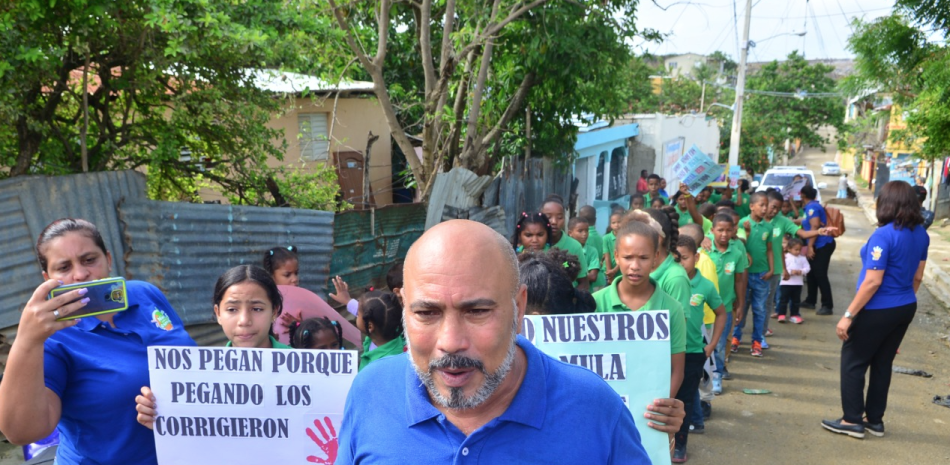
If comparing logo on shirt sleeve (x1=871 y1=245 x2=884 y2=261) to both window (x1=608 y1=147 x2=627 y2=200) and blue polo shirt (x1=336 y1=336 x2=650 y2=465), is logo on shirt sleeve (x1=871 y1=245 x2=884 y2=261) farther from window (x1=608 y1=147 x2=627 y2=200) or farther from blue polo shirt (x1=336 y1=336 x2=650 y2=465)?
window (x1=608 y1=147 x2=627 y2=200)

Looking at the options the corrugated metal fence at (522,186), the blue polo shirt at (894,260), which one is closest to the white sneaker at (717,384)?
the blue polo shirt at (894,260)

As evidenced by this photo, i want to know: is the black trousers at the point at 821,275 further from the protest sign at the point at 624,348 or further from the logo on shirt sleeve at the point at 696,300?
the protest sign at the point at 624,348

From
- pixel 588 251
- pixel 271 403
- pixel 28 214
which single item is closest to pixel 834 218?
pixel 588 251

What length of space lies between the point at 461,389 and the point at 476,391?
37 millimetres

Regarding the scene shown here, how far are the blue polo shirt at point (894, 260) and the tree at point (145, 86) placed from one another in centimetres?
519

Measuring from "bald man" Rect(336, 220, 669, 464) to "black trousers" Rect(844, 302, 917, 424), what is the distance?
4.79 meters

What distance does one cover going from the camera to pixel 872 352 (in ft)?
19.5

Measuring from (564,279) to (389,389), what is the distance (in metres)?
1.89

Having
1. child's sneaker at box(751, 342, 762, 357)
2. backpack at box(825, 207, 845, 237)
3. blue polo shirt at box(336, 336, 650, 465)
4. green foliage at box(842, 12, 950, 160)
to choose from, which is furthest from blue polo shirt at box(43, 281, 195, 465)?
backpack at box(825, 207, 845, 237)

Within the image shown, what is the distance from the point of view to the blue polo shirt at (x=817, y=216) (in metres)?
10.6

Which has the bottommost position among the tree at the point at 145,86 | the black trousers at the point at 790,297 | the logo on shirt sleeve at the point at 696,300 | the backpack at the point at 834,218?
the black trousers at the point at 790,297

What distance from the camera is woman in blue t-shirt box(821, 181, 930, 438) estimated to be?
18.8 feet

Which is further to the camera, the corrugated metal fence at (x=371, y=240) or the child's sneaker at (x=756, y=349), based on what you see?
the child's sneaker at (x=756, y=349)

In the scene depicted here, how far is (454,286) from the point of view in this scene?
182 cm
